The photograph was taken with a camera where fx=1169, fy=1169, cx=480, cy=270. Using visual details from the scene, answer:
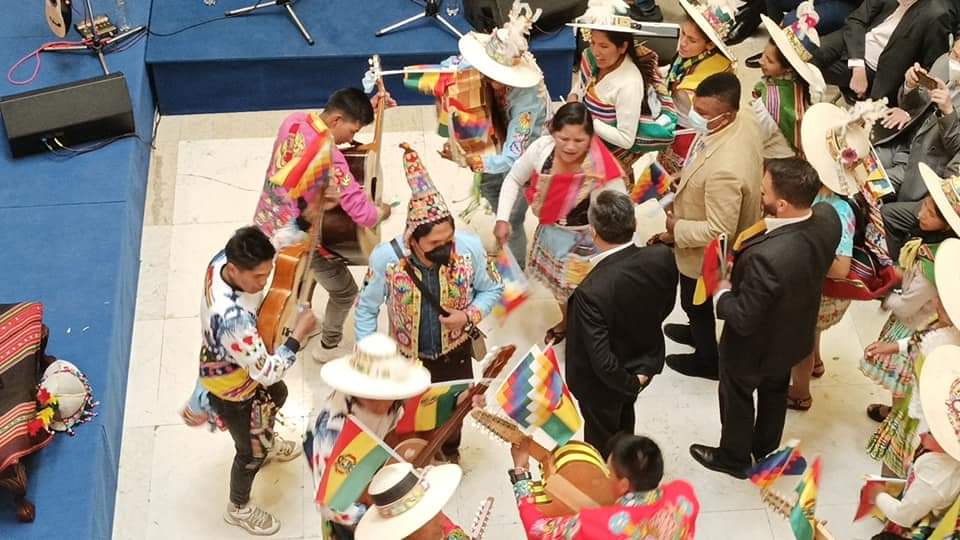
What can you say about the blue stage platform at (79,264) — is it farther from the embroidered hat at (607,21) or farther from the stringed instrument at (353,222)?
the embroidered hat at (607,21)

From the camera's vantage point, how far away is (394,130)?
6781mm

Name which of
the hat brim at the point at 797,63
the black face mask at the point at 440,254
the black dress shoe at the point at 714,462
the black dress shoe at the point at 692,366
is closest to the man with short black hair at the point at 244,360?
the black face mask at the point at 440,254

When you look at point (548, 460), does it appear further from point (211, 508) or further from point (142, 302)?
point (142, 302)

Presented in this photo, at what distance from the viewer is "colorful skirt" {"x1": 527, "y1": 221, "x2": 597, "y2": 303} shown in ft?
16.1

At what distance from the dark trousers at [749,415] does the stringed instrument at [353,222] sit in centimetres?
154

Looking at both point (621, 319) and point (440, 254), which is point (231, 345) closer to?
point (440, 254)

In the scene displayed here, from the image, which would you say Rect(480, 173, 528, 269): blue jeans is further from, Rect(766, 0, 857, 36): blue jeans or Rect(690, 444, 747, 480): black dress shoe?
Rect(766, 0, 857, 36): blue jeans

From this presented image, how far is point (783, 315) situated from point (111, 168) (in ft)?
11.5

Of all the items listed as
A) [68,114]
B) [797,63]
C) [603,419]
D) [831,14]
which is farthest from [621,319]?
[831,14]

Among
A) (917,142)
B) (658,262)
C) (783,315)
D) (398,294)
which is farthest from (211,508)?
(917,142)

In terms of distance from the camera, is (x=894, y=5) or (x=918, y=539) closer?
(x=918, y=539)

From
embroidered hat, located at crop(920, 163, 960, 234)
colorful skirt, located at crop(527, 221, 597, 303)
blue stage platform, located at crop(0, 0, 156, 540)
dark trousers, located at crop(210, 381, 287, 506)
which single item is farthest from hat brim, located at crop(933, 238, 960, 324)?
blue stage platform, located at crop(0, 0, 156, 540)

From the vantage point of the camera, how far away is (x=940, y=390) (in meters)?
3.62

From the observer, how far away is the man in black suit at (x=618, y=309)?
398 cm
